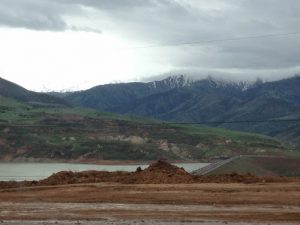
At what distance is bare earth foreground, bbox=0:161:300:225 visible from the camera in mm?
28984

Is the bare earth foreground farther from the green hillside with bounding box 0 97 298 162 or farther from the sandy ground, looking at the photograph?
the green hillside with bounding box 0 97 298 162

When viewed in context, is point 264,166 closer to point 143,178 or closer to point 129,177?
point 143,178

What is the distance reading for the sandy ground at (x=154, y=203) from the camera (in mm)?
29109

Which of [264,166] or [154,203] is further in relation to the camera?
[264,166]

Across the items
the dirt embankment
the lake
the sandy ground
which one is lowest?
the lake

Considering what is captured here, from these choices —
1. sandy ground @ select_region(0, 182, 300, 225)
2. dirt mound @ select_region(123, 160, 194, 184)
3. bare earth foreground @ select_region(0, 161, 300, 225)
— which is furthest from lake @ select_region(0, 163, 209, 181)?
sandy ground @ select_region(0, 182, 300, 225)

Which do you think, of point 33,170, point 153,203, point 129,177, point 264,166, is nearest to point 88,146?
point 33,170

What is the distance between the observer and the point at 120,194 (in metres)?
38.8

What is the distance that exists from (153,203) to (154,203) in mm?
56

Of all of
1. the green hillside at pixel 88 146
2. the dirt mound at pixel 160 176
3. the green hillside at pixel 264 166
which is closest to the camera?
the dirt mound at pixel 160 176

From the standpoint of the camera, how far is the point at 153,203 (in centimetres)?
3500

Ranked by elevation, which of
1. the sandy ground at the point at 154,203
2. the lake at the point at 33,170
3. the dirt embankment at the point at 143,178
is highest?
the dirt embankment at the point at 143,178

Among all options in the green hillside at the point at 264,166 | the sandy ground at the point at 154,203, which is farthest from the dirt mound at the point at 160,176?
the green hillside at the point at 264,166

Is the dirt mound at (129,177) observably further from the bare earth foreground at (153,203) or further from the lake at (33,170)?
the lake at (33,170)
